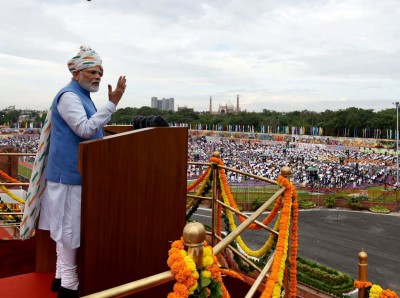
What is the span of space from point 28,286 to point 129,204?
46.0 inches

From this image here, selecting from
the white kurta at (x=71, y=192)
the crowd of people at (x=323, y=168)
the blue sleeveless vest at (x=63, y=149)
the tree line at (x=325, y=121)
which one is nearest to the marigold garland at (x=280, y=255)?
the white kurta at (x=71, y=192)

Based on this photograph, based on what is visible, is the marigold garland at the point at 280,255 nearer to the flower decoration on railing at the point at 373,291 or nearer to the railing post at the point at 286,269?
the railing post at the point at 286,269

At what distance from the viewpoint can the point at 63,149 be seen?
211cm

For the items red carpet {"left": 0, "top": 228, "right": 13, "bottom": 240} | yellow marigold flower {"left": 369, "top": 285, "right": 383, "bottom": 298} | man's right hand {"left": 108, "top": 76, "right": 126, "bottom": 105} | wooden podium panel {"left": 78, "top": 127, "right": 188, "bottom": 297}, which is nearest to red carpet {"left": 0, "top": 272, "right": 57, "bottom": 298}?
wooden podium panel {"left": 78, "top": 127, "right": 188, "bottom": 297}

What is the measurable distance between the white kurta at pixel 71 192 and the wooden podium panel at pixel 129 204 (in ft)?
0.59

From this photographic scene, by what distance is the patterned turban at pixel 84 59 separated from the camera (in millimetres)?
2176

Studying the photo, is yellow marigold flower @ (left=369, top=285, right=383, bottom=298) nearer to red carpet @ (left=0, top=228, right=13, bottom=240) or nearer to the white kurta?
the white kurta

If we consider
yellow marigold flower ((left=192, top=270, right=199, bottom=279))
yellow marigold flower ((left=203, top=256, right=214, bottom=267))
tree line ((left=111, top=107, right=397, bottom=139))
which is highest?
tree line ((left=111, top=107, right=397, bottom=139))

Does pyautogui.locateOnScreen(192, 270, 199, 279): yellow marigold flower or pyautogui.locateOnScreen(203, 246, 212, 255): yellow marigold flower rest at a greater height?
pyautogui.locateOnScreen(203, 246, 212, 255): yellow marigold flower

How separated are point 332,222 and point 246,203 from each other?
508cm

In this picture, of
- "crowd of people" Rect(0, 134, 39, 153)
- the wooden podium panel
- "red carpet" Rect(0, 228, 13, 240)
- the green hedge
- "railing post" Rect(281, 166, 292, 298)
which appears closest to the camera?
the wooden podium panel

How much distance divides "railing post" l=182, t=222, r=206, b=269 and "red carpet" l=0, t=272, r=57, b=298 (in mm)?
1522

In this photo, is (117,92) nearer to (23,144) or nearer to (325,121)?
(23,144)

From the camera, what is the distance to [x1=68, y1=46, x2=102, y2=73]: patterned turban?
218cm
